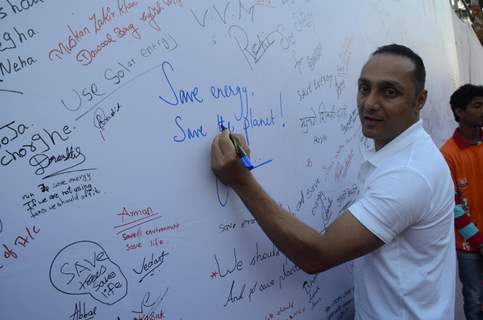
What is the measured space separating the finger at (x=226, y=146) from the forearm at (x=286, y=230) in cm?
10

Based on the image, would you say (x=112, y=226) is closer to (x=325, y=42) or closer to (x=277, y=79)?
(x=277, y=79)

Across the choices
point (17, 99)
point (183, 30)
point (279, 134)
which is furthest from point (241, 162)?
point (17, 99)

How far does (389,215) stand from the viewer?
1207 mm

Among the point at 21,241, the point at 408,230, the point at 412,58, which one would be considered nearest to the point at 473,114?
the point at 412,58

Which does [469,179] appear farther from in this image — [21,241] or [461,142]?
[21,241]

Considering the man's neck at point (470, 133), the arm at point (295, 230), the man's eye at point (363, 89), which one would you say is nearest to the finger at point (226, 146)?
the arm at point (295, 230)

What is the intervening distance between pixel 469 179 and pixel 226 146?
85.4 inches

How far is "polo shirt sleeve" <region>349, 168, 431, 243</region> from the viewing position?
121cm

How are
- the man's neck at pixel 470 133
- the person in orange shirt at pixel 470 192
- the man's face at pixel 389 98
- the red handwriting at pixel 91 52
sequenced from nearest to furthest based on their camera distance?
1. the red handwriting at pixel 91 52
2. the man's face at pixel 389 98
3. the person in orange shirt at pixel 470 192
4. the man's neck at pixel 470 133

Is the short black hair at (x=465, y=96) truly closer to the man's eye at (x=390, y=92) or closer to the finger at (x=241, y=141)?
the man's eye at (x=390, y=92)

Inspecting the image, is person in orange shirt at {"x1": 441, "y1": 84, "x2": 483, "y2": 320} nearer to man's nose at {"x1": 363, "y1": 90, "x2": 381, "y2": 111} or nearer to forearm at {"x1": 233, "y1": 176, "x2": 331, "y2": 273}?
man's nose at {"x1": 363, "y1": 90, "x2": 381, "y2": 111}

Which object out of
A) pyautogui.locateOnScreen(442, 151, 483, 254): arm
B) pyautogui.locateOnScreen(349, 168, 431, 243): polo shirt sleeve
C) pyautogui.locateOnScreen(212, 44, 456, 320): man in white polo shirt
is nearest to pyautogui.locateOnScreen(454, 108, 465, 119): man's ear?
pyautogui.locateOnScreen(442, 151, 483, 254): arm

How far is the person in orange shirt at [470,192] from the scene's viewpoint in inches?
105

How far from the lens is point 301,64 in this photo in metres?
1.71
